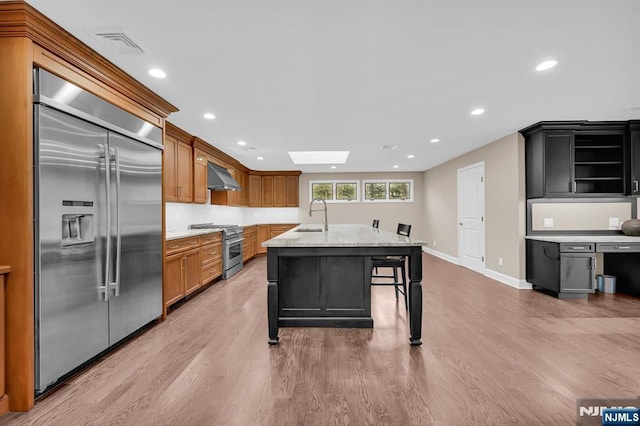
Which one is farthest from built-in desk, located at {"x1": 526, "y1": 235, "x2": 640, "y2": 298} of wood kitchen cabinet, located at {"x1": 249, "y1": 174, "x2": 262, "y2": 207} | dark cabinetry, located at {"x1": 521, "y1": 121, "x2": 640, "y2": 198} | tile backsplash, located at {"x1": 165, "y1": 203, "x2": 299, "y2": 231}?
wood kitchen cabinet, located at {"x1": 249, "y1": 174, "x2": 262, "y2": 207}

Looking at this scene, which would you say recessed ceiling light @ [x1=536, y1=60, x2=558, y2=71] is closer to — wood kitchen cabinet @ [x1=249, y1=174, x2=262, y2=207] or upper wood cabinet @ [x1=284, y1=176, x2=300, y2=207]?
upper wood cabinet @ [x1=284, y1=176, x2=300, y2=207]

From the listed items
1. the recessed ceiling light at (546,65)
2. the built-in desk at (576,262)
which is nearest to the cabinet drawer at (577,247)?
the built-in desk at (576,262)

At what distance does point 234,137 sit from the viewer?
193 inches

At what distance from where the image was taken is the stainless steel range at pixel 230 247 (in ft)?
17.4

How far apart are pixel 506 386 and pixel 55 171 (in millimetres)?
3284

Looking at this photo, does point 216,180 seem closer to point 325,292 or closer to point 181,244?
point 181,244

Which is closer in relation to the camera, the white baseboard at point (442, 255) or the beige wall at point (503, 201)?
the beige wall at point (503, 201)

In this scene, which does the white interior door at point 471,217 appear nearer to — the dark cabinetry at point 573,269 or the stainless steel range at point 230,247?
the dark cabinetry at point 573,269

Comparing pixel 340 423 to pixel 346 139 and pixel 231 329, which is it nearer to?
pixel 231 329

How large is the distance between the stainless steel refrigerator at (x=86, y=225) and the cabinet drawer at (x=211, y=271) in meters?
1.52

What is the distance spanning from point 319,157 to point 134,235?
5.99 m


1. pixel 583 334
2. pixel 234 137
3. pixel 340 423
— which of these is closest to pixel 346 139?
pixel 234 137

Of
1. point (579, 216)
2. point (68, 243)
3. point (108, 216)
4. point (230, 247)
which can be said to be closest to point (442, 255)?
point (579, 216)

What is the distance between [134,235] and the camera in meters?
2.75
